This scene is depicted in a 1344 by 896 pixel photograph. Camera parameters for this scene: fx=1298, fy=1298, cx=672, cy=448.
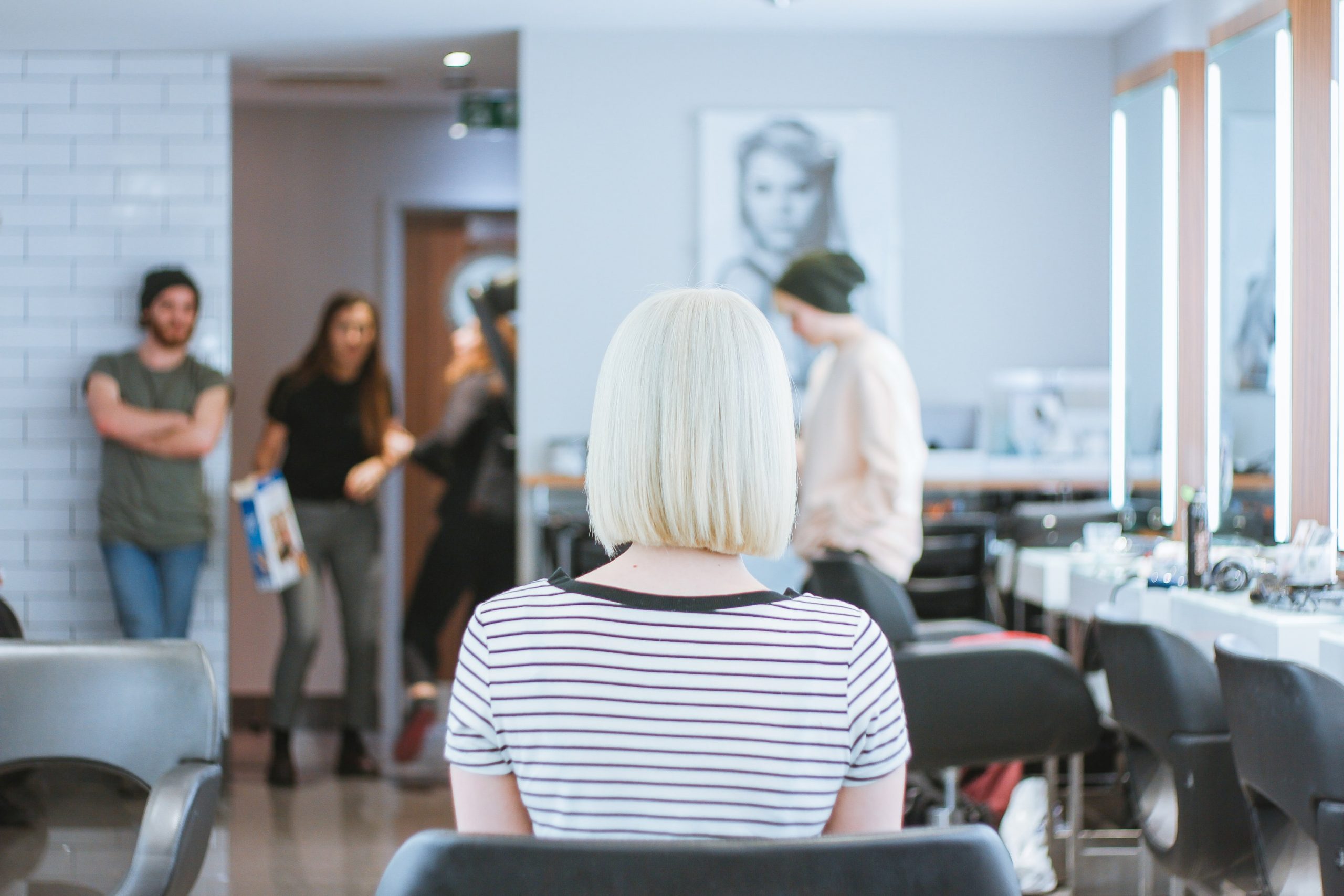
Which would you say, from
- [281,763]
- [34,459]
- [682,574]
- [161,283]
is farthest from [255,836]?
[682,574]

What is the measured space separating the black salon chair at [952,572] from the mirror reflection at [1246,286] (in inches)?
27.2

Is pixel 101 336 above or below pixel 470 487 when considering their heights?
above

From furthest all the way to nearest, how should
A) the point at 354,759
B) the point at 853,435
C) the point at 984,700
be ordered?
the point at 354,759 → the point at 853,435 → the point at 984,700

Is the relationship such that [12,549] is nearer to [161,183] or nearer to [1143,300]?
[161,183]

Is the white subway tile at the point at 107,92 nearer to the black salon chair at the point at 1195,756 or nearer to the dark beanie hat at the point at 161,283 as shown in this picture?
the dark beanie hat at the point at 161,283

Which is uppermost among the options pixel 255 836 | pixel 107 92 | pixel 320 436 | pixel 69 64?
pixel 69 64

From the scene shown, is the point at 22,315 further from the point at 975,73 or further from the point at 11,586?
the point at 975,73

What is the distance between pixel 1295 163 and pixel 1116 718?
164 cm

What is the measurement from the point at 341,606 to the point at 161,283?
1355mm

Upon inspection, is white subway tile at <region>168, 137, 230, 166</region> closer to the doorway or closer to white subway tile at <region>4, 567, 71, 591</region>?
the doorway

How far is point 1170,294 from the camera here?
434cm

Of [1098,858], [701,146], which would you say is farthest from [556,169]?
[1098,858]

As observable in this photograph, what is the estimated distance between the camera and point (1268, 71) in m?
3.49

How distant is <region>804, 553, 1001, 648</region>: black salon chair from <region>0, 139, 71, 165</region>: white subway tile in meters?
3.82
